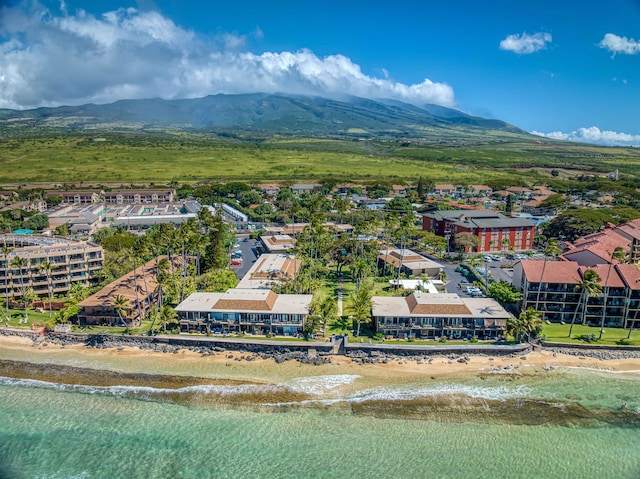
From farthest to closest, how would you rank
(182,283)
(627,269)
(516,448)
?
1. (182,283)
2. (627,269)
3. (516,448)

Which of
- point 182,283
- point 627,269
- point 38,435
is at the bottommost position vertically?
point 38,435

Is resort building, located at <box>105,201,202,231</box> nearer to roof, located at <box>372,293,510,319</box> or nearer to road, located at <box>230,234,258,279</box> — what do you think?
road, located at <box>230,234,258,279</box>

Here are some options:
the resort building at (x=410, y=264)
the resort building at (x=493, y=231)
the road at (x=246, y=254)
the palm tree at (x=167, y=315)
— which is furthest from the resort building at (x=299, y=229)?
the palm tree at (x=167, y=315)

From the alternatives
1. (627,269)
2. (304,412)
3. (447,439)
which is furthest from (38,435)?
(627,269)

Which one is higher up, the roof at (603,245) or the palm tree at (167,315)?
the roof at (603,245)

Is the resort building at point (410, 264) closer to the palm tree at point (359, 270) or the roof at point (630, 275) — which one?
the palm tree at point (359, 270)

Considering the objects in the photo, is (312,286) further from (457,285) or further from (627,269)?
(627,269)
